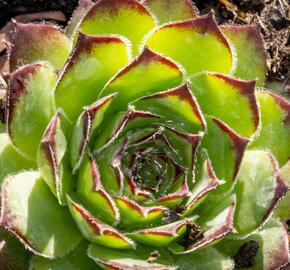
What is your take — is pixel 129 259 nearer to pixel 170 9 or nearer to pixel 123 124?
pixel 123 124

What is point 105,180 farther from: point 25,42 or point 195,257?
point 25,42

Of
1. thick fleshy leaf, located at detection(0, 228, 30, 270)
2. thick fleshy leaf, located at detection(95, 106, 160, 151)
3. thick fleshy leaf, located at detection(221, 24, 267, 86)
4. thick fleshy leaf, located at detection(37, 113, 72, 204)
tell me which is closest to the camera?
thick fleshy leaf, located at detection(37, 113, 72, 204)

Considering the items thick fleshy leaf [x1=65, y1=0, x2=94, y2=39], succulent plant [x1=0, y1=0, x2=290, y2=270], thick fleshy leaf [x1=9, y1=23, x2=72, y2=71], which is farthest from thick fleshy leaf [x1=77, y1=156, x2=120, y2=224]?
thick fleshy leaf [x1=65, y1=0, x2=94, y2=39]

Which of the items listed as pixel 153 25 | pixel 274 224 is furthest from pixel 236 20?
pixel 274 224

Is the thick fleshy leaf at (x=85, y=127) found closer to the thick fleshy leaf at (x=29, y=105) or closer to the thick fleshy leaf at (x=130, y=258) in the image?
the thick fleshy leaf at (x=29, y=105)

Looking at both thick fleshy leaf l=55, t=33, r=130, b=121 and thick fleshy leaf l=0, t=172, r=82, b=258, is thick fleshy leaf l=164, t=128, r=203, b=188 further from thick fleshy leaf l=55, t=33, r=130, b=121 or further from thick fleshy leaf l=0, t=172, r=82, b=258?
thick fleshy leaf l=0, t=172, r=82, b=258

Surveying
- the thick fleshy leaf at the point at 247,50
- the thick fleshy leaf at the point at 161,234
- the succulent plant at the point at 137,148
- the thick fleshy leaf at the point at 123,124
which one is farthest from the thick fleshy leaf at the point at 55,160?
the thick fleshy leaf at the point at 247,50
